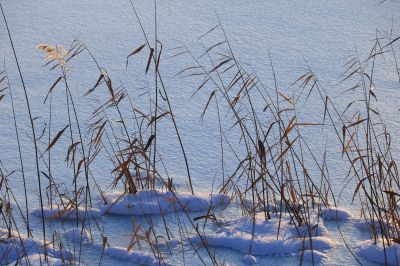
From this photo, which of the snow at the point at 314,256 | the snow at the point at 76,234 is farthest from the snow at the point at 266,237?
the snow at the point at 76,234

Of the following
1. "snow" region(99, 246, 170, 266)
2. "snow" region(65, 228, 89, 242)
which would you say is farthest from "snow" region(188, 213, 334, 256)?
"snow" region(65, 228, 89, 242)

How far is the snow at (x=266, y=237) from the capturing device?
8.08 ft

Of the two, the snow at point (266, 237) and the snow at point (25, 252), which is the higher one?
the snow at point (266, 237)

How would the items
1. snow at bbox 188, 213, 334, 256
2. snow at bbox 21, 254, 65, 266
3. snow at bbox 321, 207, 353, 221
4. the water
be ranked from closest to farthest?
snow at bbox 21, 254, 65, 266
snow at bbox 188, 213, 334, 256
snow at bbox 321, 207, 353, 221
the water

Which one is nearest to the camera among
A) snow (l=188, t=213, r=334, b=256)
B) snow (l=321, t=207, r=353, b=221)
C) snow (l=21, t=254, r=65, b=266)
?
snow (l=21, t=254, r=65, b=266)

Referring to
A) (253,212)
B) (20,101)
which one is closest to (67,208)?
(253,212)

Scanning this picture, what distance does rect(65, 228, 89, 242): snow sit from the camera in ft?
8.30

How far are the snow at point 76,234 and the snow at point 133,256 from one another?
117 millimetres

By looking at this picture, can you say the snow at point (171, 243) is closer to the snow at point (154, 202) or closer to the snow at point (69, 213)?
the snow at point (154, 202)

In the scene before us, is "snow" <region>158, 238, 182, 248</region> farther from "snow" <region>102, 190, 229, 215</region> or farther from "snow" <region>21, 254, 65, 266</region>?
"snow" <region>21, 254, 65, 266</region>

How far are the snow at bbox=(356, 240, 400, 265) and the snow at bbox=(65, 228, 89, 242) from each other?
34.6 inches

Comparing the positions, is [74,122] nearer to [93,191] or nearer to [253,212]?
[93,191]

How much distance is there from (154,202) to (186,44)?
5.95ft

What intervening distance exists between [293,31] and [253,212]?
2.28 meters
